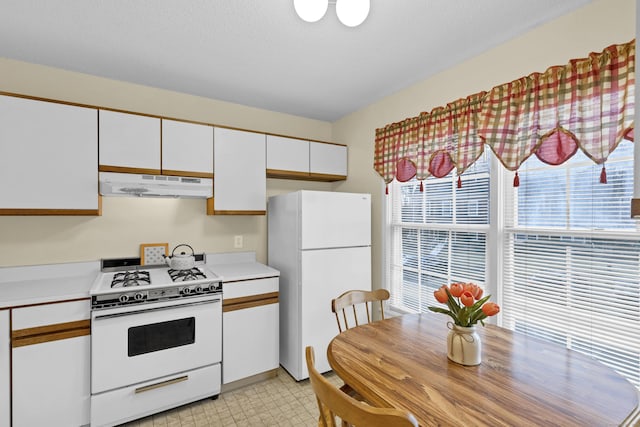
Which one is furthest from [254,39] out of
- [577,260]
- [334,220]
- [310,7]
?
[577,260]

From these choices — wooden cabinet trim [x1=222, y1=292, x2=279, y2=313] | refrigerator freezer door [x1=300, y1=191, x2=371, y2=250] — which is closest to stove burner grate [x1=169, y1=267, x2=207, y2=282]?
wooden cabinet trim [x1=222, y1=292, x2=279, y2=313]

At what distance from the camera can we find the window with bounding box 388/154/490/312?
7.36 feet

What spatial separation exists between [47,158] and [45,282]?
0.89 m

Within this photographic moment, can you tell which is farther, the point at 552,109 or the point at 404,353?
the point at 552,109

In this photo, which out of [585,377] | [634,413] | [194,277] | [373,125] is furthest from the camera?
[373,125]

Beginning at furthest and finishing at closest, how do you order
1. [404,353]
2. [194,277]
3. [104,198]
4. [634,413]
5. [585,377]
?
[104,198], [194,277], [404,353], [585,377], [634,413]

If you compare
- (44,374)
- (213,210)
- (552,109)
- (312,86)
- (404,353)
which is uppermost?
(312,86)

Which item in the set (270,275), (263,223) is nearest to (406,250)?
(270,275)

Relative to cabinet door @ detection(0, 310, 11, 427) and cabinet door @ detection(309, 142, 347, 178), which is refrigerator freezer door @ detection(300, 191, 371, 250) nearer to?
cabinet door @ detection(309, 142, 347, 178)

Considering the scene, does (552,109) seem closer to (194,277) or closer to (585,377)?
(585,377)

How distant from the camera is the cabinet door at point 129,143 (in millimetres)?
2242

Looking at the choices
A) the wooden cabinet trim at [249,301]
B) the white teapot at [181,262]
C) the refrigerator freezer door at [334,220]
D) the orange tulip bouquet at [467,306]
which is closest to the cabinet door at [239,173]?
the white teapot at [181,262]

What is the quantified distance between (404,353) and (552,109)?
62.6 inches

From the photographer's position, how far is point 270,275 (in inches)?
103
